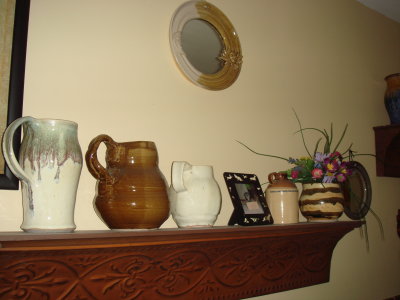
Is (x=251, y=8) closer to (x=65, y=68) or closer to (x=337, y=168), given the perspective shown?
(x=337, y=168)

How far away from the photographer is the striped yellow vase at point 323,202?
137cm

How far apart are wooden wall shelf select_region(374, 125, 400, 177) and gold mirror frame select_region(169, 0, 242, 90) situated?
1.10 metres

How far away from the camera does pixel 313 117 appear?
1747mm

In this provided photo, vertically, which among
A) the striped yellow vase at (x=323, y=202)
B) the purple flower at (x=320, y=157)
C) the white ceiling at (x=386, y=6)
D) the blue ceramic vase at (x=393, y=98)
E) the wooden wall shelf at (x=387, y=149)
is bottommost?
the striped yellow vase at (x=323, y=202)

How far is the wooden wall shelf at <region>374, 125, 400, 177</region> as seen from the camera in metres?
2.03

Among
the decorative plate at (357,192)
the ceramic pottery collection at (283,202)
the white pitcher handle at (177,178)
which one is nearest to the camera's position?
the white pitcher handle at (177,178)

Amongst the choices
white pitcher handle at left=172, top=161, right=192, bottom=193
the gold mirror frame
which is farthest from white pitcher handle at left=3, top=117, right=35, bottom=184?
the gold mirror frame

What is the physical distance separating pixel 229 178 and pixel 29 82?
66 cm

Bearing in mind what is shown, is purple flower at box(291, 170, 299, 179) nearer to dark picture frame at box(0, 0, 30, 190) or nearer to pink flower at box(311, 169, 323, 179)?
pink flower at box(311, 169, 323, 179)

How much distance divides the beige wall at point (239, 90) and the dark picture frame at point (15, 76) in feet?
0.11

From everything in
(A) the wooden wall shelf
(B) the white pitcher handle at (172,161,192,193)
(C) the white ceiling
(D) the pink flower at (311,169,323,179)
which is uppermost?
(C) the white ceiling

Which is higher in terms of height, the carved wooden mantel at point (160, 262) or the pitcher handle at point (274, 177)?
the pitcher handle at point (274, 177)

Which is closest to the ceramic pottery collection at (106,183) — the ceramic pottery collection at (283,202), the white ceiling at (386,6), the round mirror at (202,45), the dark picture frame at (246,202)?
the dark picture frame at (246,202)

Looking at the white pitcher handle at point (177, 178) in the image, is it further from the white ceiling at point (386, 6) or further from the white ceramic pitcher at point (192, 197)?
the white ceiling at point (386, 6)
